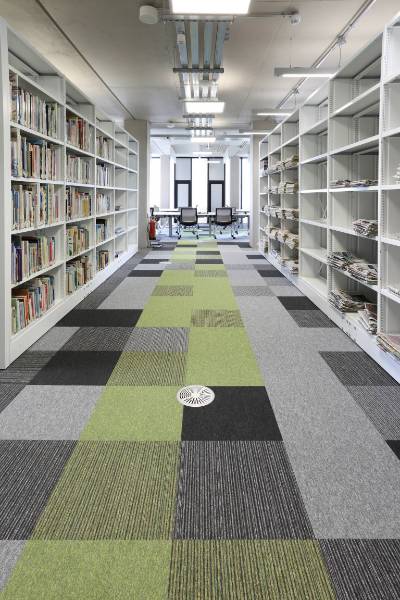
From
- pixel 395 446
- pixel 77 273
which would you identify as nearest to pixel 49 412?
pixel 395 446

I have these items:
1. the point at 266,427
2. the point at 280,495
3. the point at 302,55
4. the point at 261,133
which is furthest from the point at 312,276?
the point at 261,133

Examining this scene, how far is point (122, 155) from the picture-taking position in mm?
9898

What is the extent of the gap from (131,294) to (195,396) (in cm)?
350

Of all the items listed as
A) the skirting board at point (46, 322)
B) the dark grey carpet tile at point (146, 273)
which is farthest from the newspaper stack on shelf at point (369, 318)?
the dark grey carpet tile at point (146, 273)

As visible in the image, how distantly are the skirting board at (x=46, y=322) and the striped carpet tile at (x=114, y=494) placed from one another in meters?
1.53

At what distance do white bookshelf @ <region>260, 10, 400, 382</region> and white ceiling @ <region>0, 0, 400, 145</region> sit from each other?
87 cm

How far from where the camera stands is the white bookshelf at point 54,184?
3.47m

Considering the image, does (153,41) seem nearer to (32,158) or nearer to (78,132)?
(78,132)

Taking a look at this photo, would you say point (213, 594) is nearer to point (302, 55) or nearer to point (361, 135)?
point (361, 135)

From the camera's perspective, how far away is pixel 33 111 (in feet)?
13.5

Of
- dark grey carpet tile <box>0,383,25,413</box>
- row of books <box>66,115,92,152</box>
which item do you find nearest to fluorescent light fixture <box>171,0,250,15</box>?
row of books <box>66,115,92,152</box>

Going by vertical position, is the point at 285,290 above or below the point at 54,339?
above

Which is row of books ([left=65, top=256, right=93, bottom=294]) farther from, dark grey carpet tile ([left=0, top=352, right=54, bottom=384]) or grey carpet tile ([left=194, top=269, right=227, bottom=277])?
grey carpet tile ([left=194, top=269, right=227, bottom=277])

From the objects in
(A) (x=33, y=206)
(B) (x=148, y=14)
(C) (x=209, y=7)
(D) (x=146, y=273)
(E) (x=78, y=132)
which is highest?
(B) (x=148, y=14)
